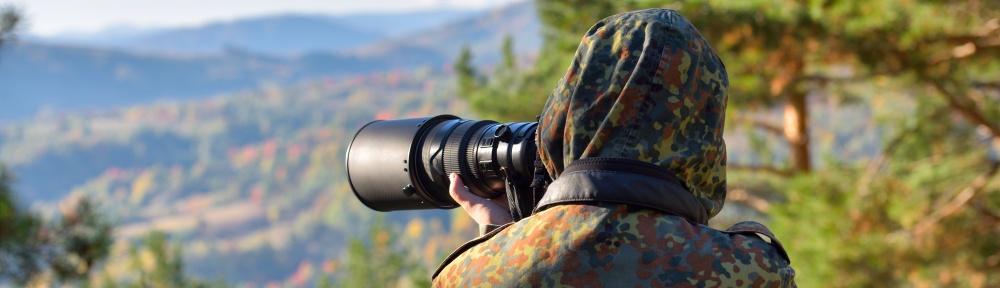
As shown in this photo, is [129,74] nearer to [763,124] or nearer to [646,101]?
[763,124]

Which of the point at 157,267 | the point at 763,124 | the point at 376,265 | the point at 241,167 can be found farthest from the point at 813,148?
the point at 241,167

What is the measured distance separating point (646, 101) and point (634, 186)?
0.39ft

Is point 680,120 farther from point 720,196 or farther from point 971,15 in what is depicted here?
point 971,15

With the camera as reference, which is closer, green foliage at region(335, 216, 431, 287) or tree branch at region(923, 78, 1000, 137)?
tree branch at region(923, 78, 1000, 137)

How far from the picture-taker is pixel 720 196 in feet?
4.53

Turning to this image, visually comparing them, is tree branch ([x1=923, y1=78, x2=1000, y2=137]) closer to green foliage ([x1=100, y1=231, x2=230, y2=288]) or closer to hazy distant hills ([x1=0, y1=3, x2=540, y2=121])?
green foliage ([x1=100, y1=231, x2=230, y2=288])

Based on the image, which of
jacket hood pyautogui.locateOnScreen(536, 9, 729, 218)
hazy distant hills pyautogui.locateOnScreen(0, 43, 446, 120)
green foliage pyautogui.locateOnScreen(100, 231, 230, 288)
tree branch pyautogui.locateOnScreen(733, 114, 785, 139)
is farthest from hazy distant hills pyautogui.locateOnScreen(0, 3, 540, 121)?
jacket hood pyautogui.locateOnScreen(536, 9, 729, 218)

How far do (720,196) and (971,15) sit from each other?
5.28 meters

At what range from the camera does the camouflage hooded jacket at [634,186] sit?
4.00ft

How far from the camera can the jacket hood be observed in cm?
125

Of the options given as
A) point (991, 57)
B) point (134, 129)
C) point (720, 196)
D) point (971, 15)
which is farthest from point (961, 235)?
point (134, 129)

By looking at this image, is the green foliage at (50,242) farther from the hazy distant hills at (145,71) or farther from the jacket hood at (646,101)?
the hazy distant hills at (145,71)

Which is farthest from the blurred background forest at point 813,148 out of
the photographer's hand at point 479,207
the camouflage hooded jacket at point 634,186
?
the camouflage hooded jacket at point 634,186

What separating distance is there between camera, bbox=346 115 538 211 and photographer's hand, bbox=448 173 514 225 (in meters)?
0.05
